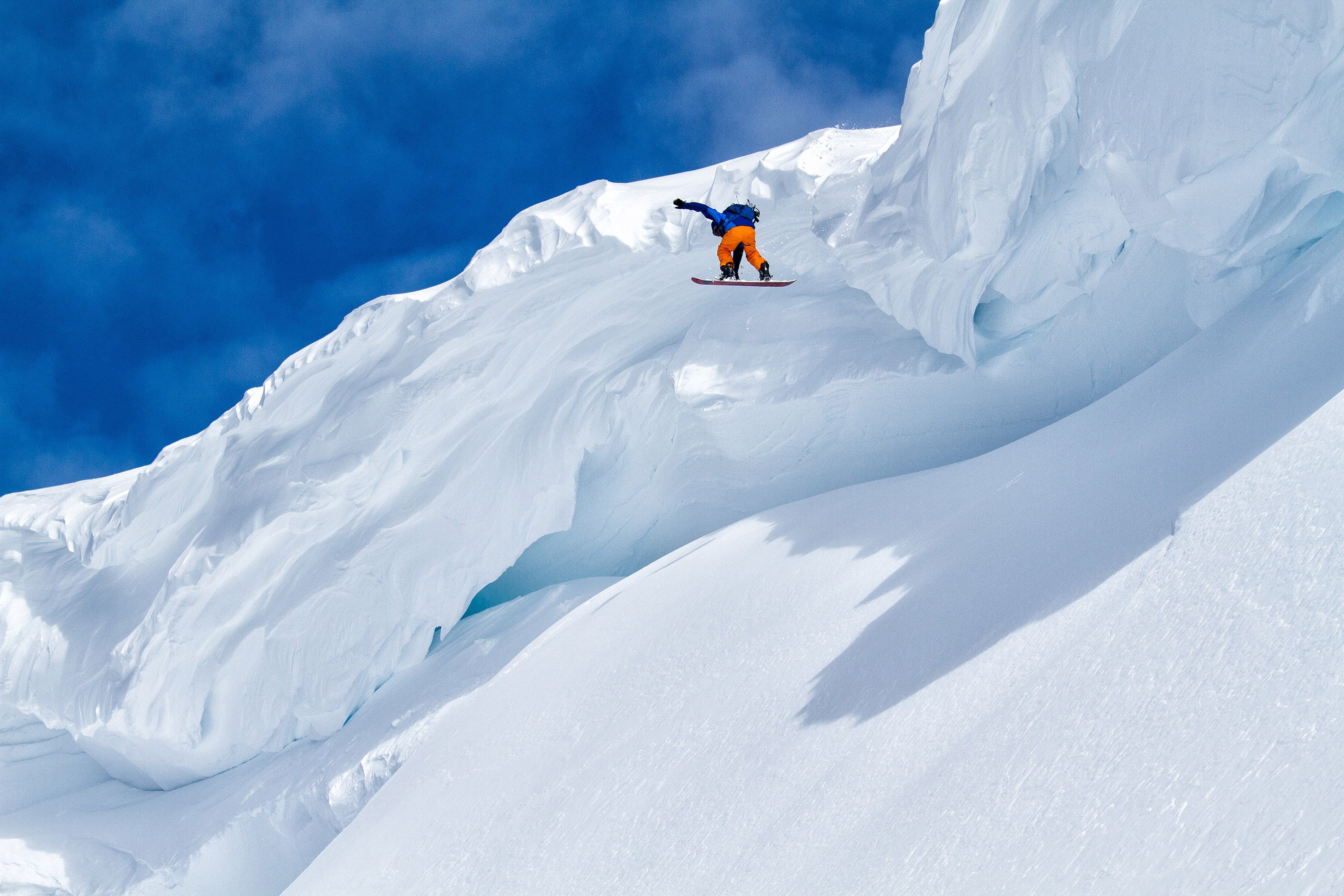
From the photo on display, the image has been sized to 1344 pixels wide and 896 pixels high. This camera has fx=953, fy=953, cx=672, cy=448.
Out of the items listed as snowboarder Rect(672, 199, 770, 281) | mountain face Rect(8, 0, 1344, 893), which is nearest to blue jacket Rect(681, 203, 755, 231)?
snowboarder Rect(672, 199, 770, 281)

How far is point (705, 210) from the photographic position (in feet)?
17.3

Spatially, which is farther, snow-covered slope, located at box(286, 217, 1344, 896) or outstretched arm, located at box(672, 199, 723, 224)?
outstretched arm, located at box(672, 199, 723, 224)

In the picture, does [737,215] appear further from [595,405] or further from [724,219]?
[595,405]

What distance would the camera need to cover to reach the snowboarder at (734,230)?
209 inches

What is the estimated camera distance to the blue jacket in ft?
17.4

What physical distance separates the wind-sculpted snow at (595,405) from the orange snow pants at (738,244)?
0.39m

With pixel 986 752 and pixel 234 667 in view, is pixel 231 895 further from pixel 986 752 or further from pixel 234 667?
pixel 986 752

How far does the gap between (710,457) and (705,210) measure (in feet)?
6.45

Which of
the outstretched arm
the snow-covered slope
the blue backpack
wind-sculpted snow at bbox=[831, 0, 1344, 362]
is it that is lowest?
the snow-covered slope

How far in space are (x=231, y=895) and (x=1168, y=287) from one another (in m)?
6.85

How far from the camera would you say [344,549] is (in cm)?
666

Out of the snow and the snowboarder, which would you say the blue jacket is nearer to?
the snowboarder

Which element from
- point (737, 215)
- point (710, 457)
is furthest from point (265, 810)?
point (737, 215)

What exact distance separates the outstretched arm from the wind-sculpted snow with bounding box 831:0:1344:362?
82 cm
